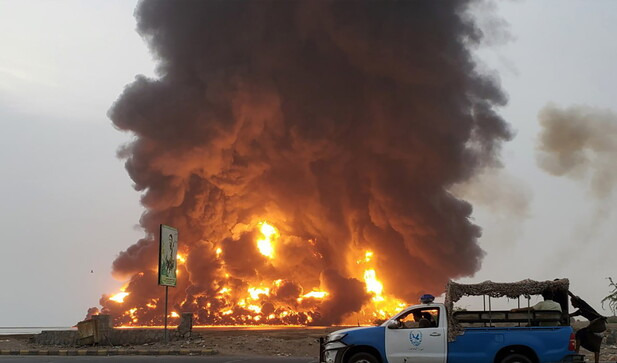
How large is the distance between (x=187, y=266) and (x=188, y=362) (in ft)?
116

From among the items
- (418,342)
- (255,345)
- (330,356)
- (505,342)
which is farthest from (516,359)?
(255,345)

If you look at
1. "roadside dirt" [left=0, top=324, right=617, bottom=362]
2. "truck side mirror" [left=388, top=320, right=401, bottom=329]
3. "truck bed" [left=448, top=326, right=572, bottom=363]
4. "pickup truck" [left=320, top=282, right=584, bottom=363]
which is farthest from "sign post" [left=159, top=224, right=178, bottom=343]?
"truck bed" [left=448, top=326, right=572, bottom=363]

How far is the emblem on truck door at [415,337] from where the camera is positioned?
752 inches

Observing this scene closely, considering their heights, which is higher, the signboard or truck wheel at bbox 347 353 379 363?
the signboard

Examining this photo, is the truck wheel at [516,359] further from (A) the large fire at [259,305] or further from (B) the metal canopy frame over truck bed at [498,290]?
(A) the large fire at [259,305]

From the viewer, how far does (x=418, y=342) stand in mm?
19141

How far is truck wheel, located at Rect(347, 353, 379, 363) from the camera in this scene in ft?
63.3

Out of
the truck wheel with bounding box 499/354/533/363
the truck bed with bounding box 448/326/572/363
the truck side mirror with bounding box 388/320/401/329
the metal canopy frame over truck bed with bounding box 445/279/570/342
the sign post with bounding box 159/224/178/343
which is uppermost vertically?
the sign post with bounding box 159/224/178/343

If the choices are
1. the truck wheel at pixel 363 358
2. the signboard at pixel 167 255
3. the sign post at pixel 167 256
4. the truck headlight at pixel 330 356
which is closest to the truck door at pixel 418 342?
the truck wheel at pixel 363 358

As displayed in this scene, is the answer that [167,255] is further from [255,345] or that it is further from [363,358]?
[363,358]

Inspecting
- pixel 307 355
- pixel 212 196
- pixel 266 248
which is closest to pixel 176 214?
pixel 212 196

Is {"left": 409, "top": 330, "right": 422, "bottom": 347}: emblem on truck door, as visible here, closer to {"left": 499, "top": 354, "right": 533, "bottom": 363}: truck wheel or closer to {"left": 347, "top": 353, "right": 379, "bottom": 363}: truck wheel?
{"left": 347, "top": 353, "right": 379, "bottom": 363}: truck wheel

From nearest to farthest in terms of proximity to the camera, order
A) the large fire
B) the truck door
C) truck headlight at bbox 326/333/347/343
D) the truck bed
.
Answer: the truck bed → the truck door → truck headlight at bbox 326/333/347/343 → the large fire

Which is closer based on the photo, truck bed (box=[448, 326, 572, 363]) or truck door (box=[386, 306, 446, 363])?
truck bed (box=[448, 326, 572, 363])
